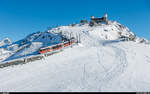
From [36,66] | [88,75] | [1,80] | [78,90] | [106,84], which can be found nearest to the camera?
[78,90]

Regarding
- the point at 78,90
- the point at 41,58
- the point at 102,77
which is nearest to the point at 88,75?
the point at 102,77

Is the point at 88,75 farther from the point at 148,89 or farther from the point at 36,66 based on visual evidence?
the point at 36,66

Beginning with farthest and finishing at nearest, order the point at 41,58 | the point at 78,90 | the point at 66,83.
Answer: the point at 41,58 < the point at 66,83 < the point at 78,90

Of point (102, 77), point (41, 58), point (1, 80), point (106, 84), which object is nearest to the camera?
point (106, 84)

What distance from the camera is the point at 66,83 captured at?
14.1 metres

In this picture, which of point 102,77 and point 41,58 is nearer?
point 102,77

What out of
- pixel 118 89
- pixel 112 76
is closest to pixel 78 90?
pixel 118 89

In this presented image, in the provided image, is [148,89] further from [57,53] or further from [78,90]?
[57,53]

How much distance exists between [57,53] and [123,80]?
61.0 feet

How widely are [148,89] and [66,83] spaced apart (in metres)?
7.39

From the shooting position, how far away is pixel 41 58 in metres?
27.0

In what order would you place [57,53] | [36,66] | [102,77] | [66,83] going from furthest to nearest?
[57,53], [36,66], [102,77], [66,83]

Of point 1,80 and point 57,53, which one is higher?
point 57,53

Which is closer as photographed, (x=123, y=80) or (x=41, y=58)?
(x=123, y=80)
